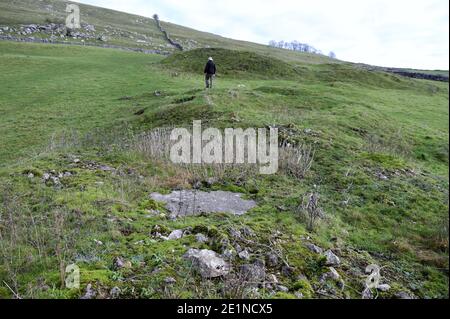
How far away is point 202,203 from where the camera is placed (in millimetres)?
9945

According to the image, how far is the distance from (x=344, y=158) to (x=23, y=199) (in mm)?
10669

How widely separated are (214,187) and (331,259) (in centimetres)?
475

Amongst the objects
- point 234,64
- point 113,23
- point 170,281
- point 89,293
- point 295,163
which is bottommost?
point 89,293

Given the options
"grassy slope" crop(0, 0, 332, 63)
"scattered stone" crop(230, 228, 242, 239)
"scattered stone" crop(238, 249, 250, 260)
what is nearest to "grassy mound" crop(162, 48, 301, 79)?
"grassy slope" crop(0, 0, 332, 63)

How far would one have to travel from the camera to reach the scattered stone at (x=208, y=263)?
20.3ft

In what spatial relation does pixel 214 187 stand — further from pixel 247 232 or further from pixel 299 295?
pixel 299 295

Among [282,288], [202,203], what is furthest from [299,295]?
[202,203]

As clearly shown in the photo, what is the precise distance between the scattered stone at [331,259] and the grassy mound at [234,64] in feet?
110

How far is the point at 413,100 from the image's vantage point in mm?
34219

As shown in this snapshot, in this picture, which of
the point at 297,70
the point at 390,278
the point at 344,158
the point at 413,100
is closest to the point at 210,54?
the point at 297,70

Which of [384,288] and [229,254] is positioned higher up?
[229,254]
